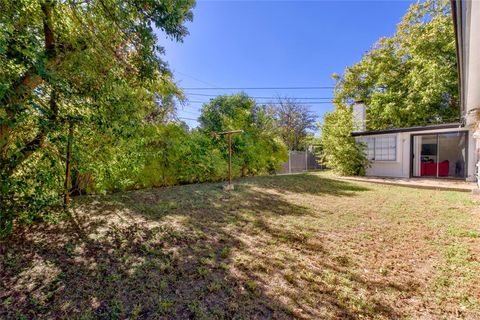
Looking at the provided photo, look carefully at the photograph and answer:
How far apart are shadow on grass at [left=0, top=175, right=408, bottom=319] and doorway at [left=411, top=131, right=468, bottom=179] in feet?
31.6

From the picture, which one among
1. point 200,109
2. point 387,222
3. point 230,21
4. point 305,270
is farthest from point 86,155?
point 200,109

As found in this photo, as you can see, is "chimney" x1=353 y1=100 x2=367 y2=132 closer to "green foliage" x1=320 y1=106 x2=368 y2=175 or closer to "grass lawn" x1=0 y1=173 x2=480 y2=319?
"green foliage" x1=320 y1=106 x2=368 y2=175

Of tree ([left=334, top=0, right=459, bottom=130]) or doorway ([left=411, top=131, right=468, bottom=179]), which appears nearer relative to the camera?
doorway ([left=411, top=131, right=468, bottom=179])

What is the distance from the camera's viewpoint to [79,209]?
439 centimetres

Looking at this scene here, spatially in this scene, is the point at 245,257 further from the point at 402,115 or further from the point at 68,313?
the point at 402,115

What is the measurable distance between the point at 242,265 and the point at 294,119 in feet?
73.5

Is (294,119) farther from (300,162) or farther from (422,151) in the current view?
(422,151)

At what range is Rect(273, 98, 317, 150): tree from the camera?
76.4 ft

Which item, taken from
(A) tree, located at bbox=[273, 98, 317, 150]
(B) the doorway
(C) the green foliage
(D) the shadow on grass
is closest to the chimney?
(C) the green foliage

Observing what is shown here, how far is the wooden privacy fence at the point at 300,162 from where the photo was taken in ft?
48.7

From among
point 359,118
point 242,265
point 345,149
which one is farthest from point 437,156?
point 242,265

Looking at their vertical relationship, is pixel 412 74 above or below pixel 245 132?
above

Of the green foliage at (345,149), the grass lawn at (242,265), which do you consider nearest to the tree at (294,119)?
the green foliage at (345,149)

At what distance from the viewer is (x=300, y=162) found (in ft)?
52.6
